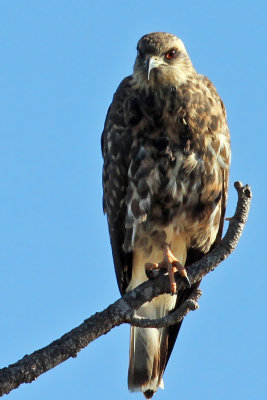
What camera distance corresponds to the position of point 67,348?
4.73 metres

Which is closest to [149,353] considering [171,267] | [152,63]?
[171,267]

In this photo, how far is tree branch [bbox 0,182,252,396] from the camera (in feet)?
14.9

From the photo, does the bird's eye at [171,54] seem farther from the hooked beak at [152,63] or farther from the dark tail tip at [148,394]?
the dark tail tip at [148,394]

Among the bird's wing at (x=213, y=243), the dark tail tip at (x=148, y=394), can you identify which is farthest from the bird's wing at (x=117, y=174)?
the dark tail tip at (x=148, y=394)

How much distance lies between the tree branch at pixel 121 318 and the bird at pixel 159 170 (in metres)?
0.42

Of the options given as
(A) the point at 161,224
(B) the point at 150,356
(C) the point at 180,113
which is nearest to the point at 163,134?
(C) the point at 180,113

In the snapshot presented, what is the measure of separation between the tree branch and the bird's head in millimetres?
1442

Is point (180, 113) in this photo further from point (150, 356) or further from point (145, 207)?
point (150, 356)

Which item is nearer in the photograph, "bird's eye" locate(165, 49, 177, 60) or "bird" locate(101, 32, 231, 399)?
"bird" locate(101, 32, 231, 399)

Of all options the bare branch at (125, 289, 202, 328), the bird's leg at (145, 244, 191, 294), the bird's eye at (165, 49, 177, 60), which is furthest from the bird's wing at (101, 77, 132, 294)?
the bare branch at (125, 289, 202, 328)

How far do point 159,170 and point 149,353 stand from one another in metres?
1.47

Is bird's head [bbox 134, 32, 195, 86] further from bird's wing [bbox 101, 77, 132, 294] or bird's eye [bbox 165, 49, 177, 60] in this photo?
bird's wing [bbox 101, 77, 132, 294]

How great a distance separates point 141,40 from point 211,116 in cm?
84

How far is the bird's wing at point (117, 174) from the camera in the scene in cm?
636
